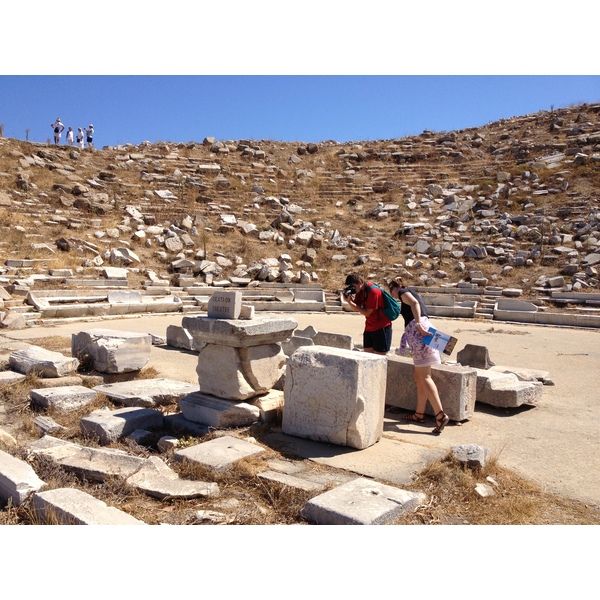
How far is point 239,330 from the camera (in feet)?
18.7

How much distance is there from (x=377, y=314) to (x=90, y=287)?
39.3 ft

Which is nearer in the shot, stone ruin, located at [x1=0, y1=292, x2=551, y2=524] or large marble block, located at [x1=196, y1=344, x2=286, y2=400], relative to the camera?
stone ruin, located at [x1=0, y1=292, x2=551, y2=524]

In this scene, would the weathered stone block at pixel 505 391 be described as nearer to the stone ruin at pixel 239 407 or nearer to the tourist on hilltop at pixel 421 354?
the stone ruin at pixel 239 407

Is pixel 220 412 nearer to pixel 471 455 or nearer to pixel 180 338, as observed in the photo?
pixel 471 455

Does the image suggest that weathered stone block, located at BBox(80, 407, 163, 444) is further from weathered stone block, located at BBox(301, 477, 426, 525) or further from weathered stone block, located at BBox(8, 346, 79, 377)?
weathered stone block, located at BBox(301, 477, 426, 525)

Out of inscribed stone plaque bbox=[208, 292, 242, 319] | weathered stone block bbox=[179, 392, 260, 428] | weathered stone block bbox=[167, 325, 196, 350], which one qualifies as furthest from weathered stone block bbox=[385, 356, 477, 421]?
weathered stone block bbox=[167, 325, 196, 350]

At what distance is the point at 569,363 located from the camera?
33.1 feet

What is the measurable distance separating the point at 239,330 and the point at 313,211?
1973cm

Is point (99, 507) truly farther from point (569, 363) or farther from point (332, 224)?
point (332, 224)

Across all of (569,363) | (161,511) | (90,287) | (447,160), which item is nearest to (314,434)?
(161,511)

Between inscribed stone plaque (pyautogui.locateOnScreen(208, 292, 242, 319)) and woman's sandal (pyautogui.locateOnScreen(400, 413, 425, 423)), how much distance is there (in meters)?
2.23

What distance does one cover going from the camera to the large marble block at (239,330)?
576 cm

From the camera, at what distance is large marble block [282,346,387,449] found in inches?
202

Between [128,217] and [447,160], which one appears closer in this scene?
[128,217]
